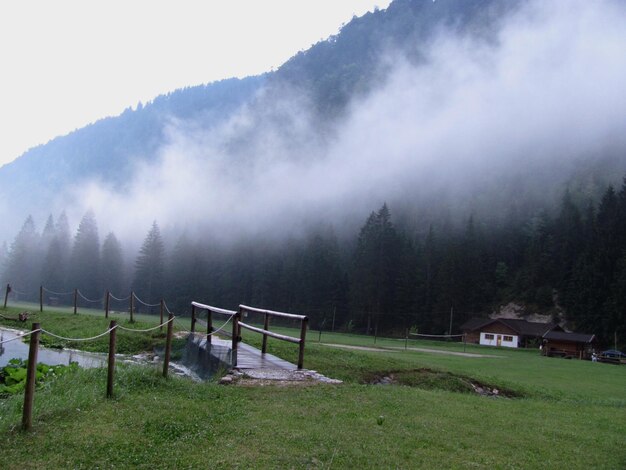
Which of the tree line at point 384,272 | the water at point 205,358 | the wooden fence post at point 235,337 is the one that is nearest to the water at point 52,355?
the water at point 205,358

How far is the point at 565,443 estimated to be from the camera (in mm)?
9867

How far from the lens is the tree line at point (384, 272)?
87375mm

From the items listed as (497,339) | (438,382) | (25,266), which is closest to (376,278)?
(497,339)

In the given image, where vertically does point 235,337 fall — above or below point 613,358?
above

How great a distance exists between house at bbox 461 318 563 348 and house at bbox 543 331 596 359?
35.2 ft

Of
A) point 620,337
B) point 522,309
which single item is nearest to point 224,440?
point 620,337

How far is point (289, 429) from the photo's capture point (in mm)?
8961

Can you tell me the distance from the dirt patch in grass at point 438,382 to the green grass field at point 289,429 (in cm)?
292

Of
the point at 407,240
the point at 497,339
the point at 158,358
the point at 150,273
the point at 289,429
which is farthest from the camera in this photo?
the point at 407,240

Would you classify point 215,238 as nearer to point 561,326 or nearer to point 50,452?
point 561,326

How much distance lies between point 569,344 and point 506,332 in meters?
15.4

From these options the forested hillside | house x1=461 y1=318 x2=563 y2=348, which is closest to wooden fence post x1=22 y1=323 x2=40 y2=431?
the forested hillside

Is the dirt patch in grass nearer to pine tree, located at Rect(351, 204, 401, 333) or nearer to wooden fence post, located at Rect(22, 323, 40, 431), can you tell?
wooden fence post, located at Rect(22, 323, 40, 431)

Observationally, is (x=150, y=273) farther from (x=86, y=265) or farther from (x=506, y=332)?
(x=506, y=332)
